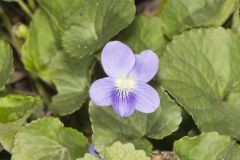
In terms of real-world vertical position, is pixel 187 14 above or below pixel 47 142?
above

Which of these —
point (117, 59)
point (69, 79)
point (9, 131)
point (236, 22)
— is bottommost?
point (69, 79)

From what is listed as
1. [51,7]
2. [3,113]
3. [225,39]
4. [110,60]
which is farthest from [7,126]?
[225,39]

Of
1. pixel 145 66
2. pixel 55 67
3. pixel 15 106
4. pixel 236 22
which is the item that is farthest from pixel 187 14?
pixel 15 106

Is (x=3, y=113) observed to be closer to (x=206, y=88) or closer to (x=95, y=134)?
(x=95, y=134)

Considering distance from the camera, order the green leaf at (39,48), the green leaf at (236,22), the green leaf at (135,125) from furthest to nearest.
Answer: the green leaf at (39,48) < the green leaf at (236,22) < the green leaf at (135,125)

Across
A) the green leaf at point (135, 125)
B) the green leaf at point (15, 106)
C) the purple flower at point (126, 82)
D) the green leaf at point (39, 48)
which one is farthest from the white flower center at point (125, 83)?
the green leaf at point (39, 48)

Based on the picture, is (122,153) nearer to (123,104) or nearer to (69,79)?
(123,104)

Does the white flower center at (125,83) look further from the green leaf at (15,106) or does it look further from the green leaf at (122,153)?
the green leaf at (15,106)
